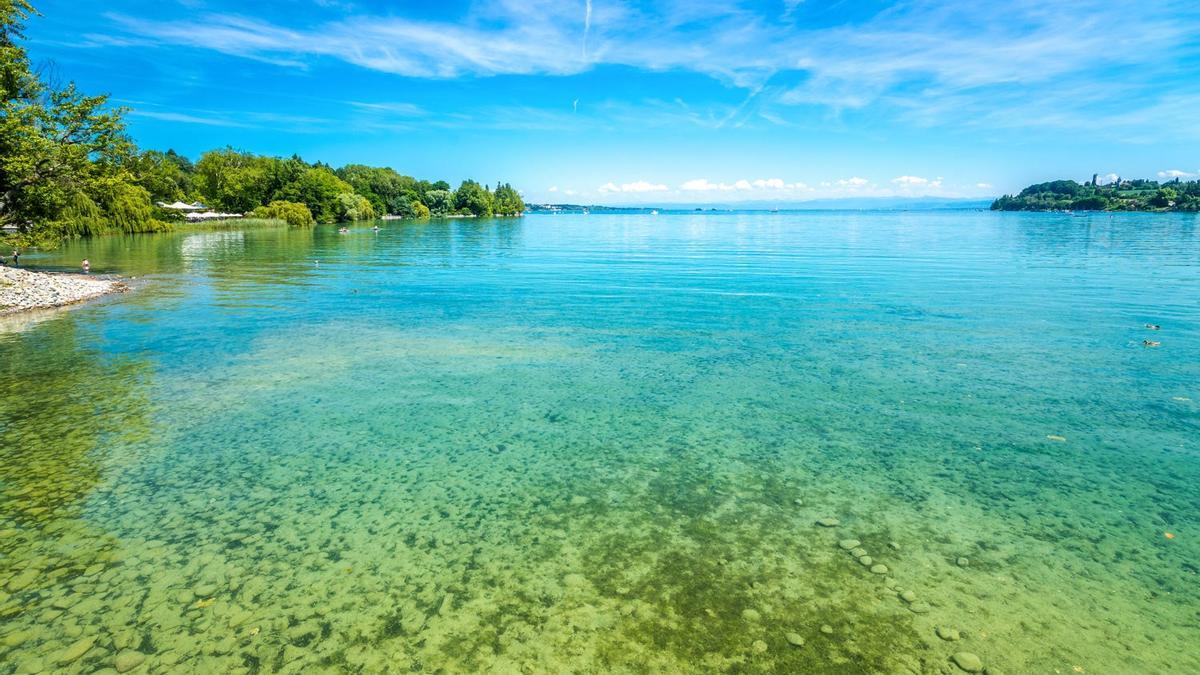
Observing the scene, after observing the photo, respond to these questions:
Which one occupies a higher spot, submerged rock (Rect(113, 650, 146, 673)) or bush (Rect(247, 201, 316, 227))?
bush (Rect(247, 201, 316, 227))

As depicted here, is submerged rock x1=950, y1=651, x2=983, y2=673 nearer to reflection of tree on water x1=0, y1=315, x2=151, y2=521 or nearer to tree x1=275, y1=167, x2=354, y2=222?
reflection of tree on water x1=0, y1=315, x2=151, y2=521

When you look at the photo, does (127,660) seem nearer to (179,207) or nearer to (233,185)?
(179,207)

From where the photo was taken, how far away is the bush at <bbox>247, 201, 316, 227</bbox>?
12744 cm

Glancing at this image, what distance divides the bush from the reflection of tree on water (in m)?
122

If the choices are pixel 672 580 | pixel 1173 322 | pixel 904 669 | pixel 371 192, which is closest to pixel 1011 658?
pixel 904 669

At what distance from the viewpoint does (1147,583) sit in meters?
6.92

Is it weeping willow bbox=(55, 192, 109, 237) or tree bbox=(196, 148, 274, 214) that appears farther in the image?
tree bbox=(196, 148, 274, 214)

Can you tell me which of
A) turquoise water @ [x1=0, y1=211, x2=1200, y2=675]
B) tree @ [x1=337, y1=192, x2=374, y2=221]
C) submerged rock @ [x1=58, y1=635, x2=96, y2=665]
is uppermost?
tree @ [x1=337, y1=192, x2=374, y2=221]

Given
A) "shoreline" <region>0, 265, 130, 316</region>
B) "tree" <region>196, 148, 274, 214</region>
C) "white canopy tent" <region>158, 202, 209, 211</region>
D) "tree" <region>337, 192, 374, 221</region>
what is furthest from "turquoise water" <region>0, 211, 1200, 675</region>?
"tree" <region>196, 148, 274, 214</region>

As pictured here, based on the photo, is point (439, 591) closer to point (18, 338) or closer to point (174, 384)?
point (174, 384)

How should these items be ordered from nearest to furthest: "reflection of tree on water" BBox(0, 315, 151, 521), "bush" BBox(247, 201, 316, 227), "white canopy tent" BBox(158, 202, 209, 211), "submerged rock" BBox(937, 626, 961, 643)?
"submerged rock" BBox(937, 626, 961, 643) → "reflection of tree on water" BBox(0, 315, 151, 521) → "white canopy tent" BBox(158, 202, 209, 211) → "bush" BBox(247, 201, 316, 227)

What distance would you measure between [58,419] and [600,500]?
11.9 meters

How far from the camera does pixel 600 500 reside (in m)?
9.01

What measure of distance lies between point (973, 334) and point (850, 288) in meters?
12.6
